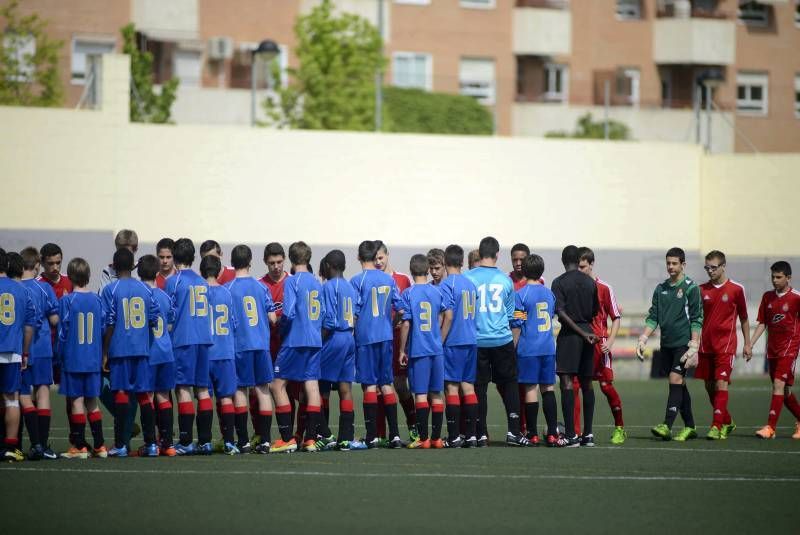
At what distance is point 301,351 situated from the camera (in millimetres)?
14617

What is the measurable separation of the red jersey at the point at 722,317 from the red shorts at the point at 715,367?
0.17 feet

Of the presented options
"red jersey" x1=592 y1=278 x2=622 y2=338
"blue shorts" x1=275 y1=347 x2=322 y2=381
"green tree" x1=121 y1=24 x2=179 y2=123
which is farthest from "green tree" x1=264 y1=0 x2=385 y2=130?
"blue shorts" x1=275 y1=347 x2=322 y2=381

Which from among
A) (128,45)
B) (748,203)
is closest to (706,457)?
(748,203)

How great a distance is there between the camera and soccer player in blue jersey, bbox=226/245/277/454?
1445 cm

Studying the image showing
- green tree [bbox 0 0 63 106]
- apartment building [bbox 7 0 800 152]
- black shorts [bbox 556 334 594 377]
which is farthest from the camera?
apartment building [bbox 7 0 800 152]

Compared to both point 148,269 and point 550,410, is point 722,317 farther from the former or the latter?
point 148,269

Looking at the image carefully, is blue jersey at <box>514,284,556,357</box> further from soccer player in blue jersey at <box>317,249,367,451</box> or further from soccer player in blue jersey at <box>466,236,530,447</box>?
soccer player in blue jersey at <box>317,249,367,451</box>

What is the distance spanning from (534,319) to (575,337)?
49cm

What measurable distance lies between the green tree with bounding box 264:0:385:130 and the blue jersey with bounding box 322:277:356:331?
20.1 m

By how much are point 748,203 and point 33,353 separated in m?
24.3

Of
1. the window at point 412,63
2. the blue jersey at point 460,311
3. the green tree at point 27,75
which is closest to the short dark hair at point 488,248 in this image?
the blue jersey at point 460,311

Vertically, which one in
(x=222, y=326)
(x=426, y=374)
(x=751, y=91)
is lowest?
(x=426, y=374)

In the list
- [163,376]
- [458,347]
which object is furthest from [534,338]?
[163,376]

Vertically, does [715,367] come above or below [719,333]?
below
